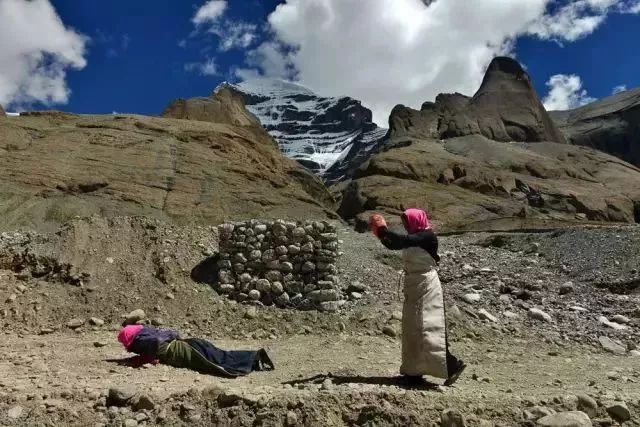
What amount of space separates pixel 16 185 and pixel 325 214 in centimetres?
1000

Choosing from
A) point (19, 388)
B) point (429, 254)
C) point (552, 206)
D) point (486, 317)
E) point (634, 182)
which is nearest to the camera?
point (19, 388)

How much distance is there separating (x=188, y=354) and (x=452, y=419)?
122 inches

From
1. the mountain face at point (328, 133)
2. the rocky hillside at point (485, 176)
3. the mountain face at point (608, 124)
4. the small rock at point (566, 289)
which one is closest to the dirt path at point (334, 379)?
the small rock at point (566, 289)

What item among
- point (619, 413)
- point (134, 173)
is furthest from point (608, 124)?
point (619, 413)

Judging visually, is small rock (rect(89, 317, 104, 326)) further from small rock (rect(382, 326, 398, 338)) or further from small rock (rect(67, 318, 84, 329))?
small rock (rect(382, 326, 398, 338))

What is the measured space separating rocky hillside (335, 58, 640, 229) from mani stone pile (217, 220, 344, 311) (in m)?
16.2

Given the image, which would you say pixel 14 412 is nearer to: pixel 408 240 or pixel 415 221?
pixel 408 240

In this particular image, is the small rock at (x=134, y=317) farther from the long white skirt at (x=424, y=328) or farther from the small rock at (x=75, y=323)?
the long white skirt at (x=424, y=328)

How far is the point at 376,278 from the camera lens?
11.3 meters

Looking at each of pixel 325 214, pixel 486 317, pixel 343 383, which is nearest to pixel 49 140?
pixel 325 214

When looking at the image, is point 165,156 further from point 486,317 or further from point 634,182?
point 634,182

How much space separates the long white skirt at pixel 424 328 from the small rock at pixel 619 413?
1401 mm

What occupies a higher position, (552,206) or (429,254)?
(552,206)

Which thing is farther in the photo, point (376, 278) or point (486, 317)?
point (376, 278)
